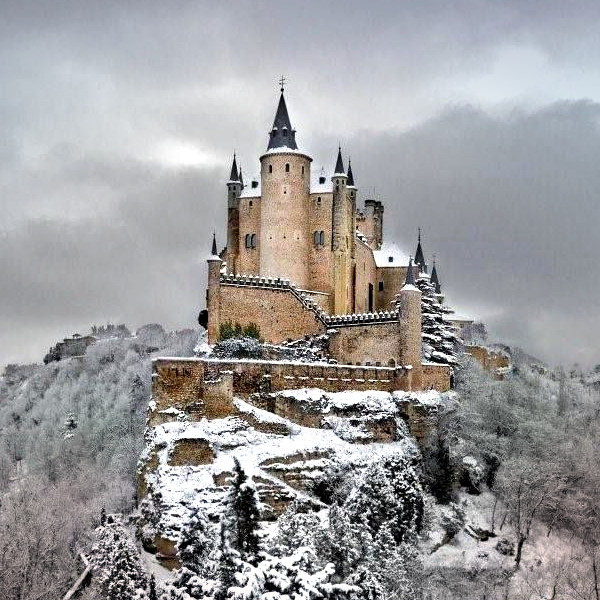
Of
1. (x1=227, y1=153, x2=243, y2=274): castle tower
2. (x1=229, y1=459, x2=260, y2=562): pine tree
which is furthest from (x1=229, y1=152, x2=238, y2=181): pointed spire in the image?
(x1=229, y1=459, x2=260, y2=562): pine tree

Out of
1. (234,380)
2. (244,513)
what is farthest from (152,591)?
(234,380)

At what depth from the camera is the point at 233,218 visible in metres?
80.4

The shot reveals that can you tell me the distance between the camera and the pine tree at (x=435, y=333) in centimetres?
7612

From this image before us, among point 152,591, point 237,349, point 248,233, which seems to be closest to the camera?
point 152,591

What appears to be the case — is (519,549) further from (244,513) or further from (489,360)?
(489,360)

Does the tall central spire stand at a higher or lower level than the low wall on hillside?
higher

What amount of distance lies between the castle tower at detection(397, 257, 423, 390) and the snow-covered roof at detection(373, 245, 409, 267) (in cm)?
1312

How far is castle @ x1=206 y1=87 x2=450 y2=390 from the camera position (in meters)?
71.4

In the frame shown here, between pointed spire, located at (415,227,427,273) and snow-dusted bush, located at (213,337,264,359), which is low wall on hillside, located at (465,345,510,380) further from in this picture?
snow-dusted bush, located at (213,337,264,359)

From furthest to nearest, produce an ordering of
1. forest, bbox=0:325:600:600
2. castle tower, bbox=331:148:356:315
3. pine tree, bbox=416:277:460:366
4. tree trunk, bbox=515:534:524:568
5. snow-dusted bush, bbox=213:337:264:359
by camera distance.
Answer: castle tower, bbox=331:148:356:315 < pine tree, bbox=416:277:460:366 < snow-dusted bush, bbox=213:337:264:359 < tree trunk, bbox=515:534:524:568 < forest, bbox=0:325:600:600

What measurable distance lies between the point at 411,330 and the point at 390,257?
15.8 metres

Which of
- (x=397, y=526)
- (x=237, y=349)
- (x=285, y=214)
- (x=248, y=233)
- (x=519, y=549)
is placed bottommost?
(x=519, y=549)

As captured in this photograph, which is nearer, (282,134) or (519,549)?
(519,549)

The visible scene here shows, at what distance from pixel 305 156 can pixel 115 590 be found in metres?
34.8
